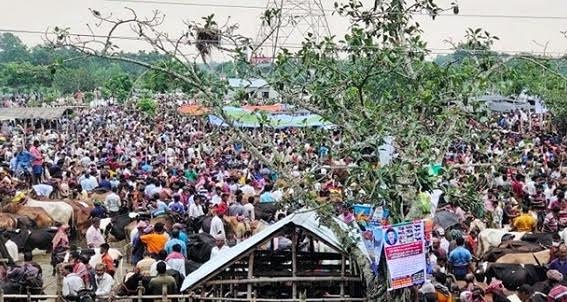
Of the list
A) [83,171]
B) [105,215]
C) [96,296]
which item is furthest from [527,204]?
[83,171]

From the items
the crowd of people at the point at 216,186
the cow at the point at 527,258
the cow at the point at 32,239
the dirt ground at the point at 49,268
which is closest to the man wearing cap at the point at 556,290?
the crowd of people at the point at 216,186

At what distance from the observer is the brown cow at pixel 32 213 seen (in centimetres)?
1798

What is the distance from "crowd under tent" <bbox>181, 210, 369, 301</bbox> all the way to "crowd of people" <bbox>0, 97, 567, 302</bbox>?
2.15ft

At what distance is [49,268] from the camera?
16.3 meters

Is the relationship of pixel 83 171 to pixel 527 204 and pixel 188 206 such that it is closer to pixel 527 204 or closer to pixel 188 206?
pixel 188 206

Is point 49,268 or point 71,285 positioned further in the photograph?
point 49,268

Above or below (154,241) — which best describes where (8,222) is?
below

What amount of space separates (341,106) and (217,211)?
294 inches

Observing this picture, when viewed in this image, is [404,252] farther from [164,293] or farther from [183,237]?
[183,237]

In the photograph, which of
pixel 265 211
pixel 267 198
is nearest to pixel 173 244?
→ pixel 265 211

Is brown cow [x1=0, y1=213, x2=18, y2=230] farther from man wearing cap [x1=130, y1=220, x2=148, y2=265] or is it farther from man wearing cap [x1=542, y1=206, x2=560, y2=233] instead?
man wearing cap [x1=542, y1=206, x2=560, y2=233]

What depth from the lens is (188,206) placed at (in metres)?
18.4

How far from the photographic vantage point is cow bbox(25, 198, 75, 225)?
1830 cm

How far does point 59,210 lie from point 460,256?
9541mm
